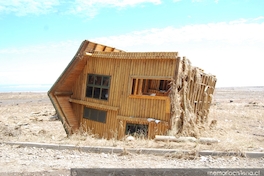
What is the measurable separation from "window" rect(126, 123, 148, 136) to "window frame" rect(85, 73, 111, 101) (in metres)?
2.01

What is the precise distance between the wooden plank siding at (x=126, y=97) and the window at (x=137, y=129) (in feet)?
0.63

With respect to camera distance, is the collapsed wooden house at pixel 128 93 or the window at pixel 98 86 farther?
the window at pixel 98 86

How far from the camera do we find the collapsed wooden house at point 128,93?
1122cm

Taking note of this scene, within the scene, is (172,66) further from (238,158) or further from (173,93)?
(238,158)

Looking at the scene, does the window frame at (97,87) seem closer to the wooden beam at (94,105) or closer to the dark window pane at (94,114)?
the wooden beam at (94,105)

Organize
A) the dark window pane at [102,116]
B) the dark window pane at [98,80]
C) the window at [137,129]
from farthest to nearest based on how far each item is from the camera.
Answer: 1. the dark window pane at [98,80]
2. the dark window pane at [102,116]
3. the window at [137,129]

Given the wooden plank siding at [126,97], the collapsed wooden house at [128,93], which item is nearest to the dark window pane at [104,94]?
the collapsed wooden house at [128,93]

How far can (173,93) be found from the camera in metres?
10.9

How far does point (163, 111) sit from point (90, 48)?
5.57 meters

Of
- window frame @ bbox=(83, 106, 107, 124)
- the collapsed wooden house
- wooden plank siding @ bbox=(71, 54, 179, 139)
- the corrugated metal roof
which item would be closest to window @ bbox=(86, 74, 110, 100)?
the collapsed wooden house

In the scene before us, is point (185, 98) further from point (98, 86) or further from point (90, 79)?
point (90, 79)

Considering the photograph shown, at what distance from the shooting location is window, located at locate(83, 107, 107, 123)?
1330 cm

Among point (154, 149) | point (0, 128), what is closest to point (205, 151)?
point (154, 149)

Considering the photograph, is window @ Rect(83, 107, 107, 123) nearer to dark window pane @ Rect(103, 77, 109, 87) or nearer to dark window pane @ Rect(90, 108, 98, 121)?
dark window pane @ Rect(90, 108, 98, 121)
